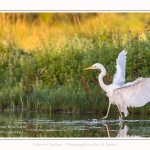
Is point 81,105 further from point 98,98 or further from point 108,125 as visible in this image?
point 108,125

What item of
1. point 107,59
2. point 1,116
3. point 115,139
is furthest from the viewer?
point 107,59

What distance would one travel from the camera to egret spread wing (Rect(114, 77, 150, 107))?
1090cm

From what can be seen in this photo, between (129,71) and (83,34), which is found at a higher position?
(83,34)

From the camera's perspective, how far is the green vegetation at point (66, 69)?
41.2ft

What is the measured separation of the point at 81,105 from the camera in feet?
40.8

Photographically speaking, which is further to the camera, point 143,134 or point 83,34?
point 83,34

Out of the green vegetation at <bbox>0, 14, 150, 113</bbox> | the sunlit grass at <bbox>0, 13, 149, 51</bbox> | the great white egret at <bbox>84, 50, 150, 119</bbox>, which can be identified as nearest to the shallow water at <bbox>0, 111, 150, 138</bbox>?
the great white egret at <bbox>84, 50, 150, 119</bbox>

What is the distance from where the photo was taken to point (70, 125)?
10352 millimetres

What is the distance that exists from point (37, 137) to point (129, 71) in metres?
4.50

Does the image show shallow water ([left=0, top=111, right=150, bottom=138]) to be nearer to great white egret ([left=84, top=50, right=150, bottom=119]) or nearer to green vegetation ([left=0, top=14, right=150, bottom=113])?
great white egret ([left=84, top=50, right=150, bottom=119])

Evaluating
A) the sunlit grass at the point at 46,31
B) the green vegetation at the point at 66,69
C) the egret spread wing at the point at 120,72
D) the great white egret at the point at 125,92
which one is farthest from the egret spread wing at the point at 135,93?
the sunlit grass at the point at 46,31

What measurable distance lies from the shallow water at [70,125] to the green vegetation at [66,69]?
1.82 feet

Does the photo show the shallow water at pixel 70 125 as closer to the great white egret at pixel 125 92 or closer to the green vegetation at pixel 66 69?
the great white egret at pixel 125 92

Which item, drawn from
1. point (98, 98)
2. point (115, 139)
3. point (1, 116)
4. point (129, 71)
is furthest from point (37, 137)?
point (129, 71)
